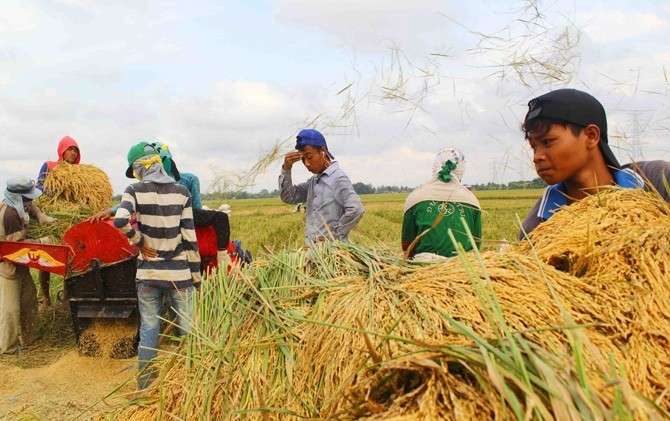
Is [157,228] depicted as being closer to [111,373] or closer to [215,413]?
[111,373]

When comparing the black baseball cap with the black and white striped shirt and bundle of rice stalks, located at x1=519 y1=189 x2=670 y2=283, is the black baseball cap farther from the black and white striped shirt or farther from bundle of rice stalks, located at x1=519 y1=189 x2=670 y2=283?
the black and white striped shirt

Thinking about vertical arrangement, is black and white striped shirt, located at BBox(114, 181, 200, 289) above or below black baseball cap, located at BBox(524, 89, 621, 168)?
below

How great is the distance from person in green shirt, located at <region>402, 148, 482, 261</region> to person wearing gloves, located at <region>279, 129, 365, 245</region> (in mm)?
1214

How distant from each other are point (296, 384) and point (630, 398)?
994 millimetres

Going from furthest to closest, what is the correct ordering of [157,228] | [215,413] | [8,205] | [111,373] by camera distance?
[8,205] < [111,373] < [157,228] < [215,413]

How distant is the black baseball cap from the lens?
6.97ft

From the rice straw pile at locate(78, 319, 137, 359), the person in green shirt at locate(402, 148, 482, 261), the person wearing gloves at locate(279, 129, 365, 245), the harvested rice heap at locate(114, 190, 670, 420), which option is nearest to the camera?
the harvested rice heap at locate(114, 190, 670, 420)

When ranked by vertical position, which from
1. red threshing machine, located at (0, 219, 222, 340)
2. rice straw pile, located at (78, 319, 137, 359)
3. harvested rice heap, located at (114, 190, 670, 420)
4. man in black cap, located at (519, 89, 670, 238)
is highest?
man in black cap, located at (519, 89, 670, 238)

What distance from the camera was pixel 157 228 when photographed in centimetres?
476

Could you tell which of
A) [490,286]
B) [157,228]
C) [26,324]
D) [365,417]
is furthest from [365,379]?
[26,324]

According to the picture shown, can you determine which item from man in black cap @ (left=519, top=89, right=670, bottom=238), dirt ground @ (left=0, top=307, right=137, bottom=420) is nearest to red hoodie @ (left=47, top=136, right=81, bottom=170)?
dirt ground @ (left=0, top=307, right=137, bottom=420)

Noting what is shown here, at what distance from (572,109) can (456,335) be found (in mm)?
1140

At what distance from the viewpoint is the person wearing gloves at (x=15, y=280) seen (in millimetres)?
6262

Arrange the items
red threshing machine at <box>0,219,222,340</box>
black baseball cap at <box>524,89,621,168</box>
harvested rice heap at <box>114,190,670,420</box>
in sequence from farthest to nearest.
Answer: red threshing machine at <box>0,219,222,340</box>, black baseball cap at <box>524,89,621,168</box>, harvested rice heap at <box>114,190,670,420</box>
